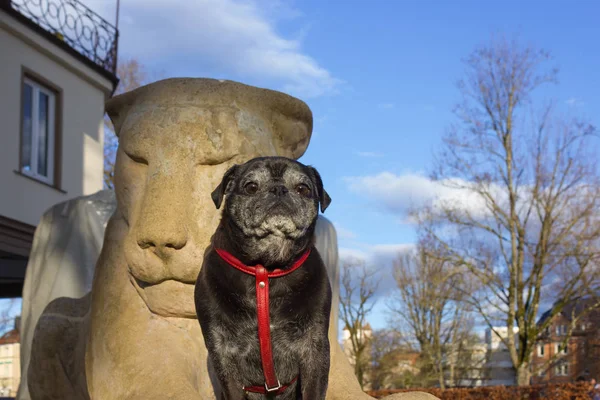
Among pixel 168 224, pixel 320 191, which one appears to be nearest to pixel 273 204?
pixel 320 191

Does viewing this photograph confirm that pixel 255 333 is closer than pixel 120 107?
Yes

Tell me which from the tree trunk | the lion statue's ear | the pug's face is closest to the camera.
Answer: the pug's face

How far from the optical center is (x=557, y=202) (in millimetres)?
22719

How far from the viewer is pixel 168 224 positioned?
11.8 ft

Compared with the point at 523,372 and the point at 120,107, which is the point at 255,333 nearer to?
the point at 120,107

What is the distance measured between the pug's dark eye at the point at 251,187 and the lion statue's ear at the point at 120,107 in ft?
6.07

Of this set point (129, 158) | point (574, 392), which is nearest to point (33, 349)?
point (129, 158)

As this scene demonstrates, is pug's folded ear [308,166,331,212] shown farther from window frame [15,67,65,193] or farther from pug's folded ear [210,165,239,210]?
window frame [15,67,65,193]

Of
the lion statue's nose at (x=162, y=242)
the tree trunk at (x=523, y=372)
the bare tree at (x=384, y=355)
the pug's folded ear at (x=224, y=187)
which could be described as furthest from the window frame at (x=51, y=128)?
the bare tree at (x=384, y=355)

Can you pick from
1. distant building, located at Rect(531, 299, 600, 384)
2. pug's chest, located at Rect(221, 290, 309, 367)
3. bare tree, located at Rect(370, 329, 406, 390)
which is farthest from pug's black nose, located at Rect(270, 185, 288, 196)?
bare tree, located at Rect(370, 329, 406, 390)

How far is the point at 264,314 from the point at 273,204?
0.39 meters

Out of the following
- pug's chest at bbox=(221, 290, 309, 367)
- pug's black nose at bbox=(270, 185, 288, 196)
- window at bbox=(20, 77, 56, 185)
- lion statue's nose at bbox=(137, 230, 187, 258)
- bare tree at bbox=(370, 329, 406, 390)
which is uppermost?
window at bbox=(20, 77, 56, 185)

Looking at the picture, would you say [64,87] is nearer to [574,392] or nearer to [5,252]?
[5,252]

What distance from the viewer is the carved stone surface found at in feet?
12.0
